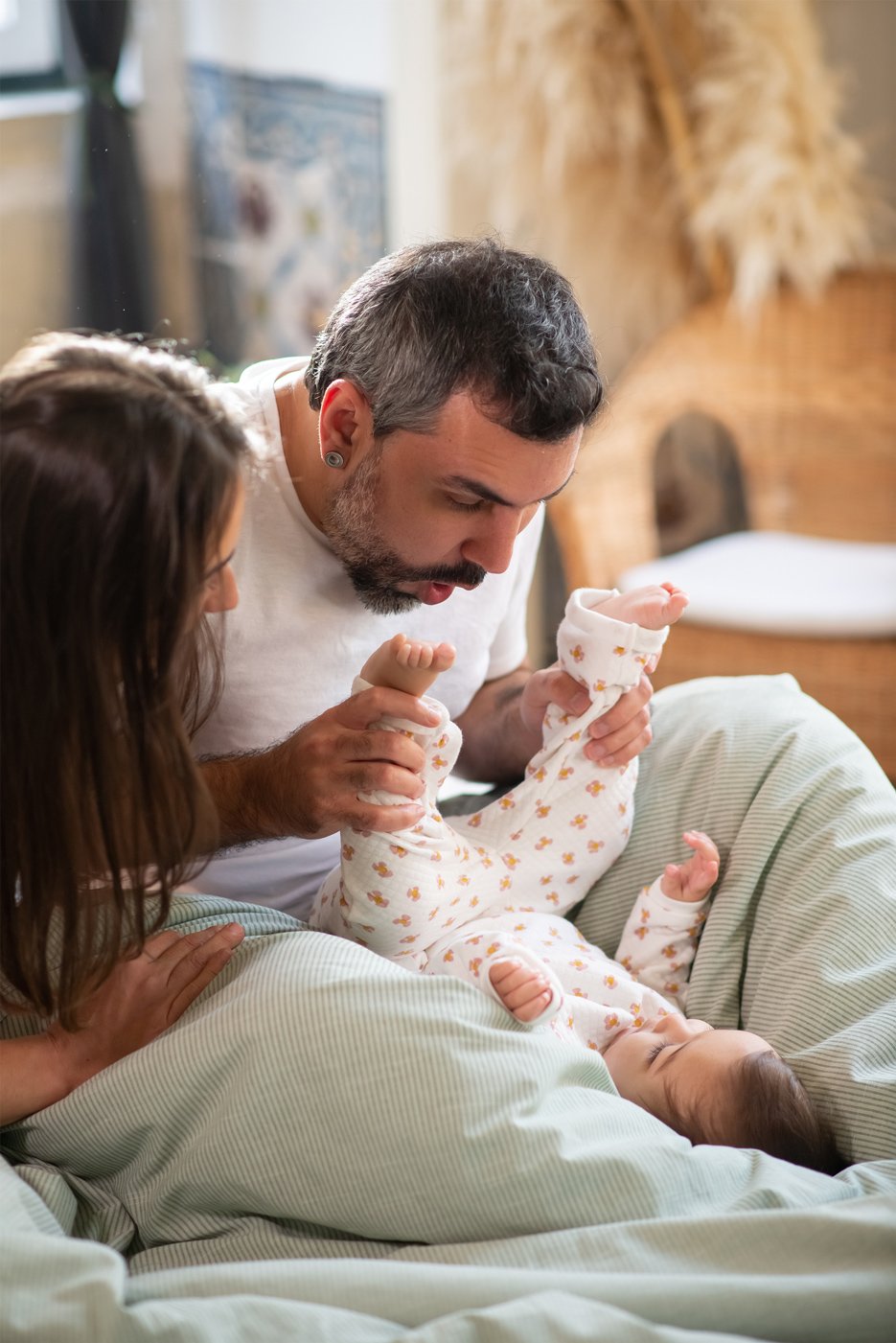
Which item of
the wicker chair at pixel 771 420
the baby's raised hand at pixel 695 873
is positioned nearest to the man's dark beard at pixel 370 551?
the baby's raised hand at pixel 695 873

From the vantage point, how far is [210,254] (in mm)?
2707

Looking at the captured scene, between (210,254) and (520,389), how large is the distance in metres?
1.71

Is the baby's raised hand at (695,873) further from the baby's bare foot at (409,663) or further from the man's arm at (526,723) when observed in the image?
the baby's bare foot at (409,663)

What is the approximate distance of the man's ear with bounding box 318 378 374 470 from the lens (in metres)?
1.26

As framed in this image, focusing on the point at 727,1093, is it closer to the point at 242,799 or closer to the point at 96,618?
the point at 242,799

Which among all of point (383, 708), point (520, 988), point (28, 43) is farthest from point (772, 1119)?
point (28, 43)

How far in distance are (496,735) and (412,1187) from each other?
711 millimetres

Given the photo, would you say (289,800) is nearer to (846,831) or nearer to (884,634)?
(846,831)

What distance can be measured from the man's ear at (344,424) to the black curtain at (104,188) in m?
1.21

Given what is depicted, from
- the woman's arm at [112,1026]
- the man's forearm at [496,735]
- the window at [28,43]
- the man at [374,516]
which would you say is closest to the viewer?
the woman's arm at [112,1026]

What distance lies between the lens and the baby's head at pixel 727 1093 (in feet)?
3.67

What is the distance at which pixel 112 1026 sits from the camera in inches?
43.6

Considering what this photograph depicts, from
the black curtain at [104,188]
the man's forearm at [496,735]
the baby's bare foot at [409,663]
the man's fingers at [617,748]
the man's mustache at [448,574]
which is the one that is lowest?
the man's forearm at [496,735]

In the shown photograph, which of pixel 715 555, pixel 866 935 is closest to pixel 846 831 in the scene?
pixel 866 935
